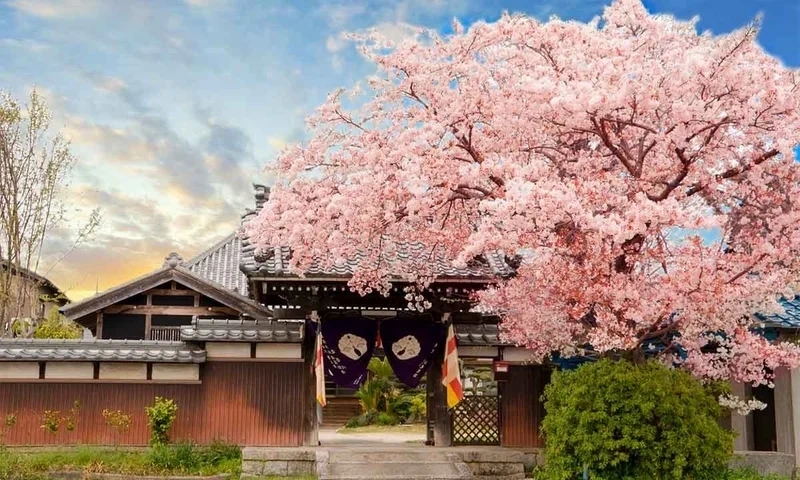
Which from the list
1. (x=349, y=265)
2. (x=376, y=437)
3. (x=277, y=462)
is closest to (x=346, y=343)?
(x=349, y=265)

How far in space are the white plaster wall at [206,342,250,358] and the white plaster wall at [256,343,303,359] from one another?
0.79ft

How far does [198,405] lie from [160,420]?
0.82 meters

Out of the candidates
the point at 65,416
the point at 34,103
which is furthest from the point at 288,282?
the point at 34,103

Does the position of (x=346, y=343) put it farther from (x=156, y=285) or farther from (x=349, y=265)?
(x=156, y=285)

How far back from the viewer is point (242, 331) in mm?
15125

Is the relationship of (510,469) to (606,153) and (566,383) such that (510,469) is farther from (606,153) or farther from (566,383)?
(606,153)

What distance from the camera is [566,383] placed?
37.1ft

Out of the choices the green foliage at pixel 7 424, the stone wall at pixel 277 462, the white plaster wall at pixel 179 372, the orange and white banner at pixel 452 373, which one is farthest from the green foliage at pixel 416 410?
the green foliage at pixel 7 424

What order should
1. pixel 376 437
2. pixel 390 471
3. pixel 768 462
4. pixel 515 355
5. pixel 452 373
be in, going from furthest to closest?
1. pixel 376 437
2. pixel 515 355
3. pixel 452 373
4. pixel 768 462
5. pixel 390 471

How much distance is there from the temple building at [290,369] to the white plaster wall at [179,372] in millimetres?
20

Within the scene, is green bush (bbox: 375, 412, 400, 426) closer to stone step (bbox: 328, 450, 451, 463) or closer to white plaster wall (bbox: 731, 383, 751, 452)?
stone step (bbox: 328, 450, 451, 463)

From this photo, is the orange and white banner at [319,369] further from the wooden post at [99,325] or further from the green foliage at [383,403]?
the green foliage at [383,403]

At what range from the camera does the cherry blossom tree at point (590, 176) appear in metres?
9.80

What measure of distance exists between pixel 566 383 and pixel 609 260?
213cm
